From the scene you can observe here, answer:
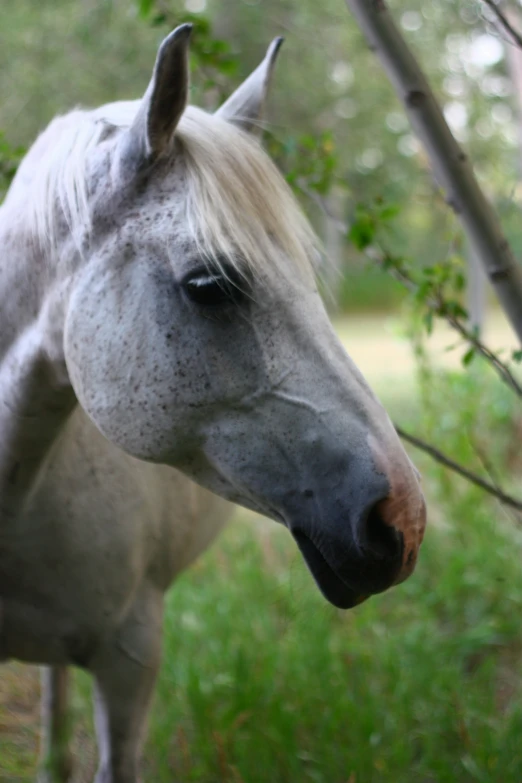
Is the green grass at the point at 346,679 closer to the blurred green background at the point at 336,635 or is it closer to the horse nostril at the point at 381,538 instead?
the blurred green background at the point at 336,635

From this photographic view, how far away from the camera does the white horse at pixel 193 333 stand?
100cm

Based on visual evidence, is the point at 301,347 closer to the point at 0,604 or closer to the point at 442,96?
the point at 0,604

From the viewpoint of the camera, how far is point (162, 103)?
3.37 ft

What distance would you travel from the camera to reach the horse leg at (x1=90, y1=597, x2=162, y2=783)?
1.52 metres

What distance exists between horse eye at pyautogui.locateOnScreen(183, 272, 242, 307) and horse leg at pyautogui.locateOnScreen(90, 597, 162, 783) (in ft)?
2.63

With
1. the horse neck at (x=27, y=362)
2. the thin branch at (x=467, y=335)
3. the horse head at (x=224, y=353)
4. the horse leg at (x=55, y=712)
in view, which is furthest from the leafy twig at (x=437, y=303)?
the horse leg at (x=55, y=712)

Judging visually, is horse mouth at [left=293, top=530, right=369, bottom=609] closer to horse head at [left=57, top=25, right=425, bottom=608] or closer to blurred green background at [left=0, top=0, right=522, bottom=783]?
horse head at [left=57, top=25, right=425, bottom=608]

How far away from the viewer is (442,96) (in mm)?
6613

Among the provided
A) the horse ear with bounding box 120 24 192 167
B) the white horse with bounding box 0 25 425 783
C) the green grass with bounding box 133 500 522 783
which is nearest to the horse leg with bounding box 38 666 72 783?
the green grass with bounding box 133 500 522 783

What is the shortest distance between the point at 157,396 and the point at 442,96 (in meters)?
6.45

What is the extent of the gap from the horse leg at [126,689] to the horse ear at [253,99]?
39.7 inches

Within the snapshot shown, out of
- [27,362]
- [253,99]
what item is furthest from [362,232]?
[27,362]

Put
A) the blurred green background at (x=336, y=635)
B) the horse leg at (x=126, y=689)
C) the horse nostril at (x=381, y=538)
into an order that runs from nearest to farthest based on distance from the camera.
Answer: the horse nostril at (x=381, y=538), the horse leg at (x=126, y=689), the blurred green background at (x=336, y=635)

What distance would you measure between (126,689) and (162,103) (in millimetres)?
1176
